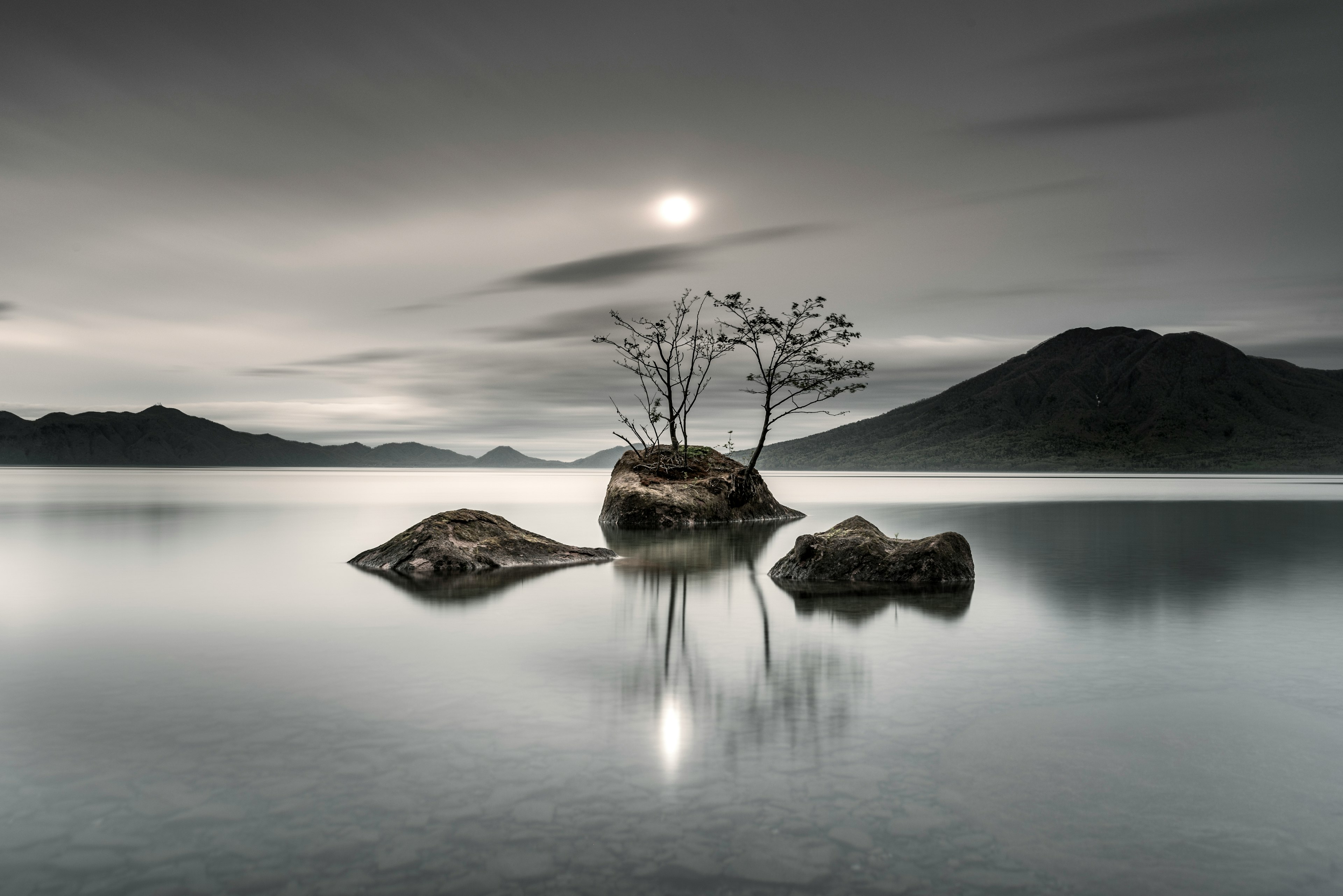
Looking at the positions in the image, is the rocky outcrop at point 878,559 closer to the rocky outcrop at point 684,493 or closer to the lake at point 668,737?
the lake at point 668,737

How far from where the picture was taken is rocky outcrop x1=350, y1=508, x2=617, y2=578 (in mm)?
17984

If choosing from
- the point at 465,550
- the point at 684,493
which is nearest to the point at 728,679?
the point at 465,550

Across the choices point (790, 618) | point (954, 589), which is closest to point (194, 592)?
point (790, 618)

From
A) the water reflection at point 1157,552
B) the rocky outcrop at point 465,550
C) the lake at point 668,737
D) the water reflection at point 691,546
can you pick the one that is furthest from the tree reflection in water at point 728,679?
the water reflection at point 1157,552

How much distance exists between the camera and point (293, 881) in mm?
4332

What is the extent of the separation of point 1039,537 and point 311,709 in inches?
995

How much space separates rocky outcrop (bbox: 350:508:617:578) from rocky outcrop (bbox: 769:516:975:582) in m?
5.65

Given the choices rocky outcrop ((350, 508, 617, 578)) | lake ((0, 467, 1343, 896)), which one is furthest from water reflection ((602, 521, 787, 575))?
lake ((0, 467, 1343, 896))

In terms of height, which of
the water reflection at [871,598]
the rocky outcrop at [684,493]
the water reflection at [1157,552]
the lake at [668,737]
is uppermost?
the rocky outcrop at [684,493]

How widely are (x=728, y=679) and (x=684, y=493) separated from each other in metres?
27.1

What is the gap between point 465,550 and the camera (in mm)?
18250

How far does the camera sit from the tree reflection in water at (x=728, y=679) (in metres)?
6.82

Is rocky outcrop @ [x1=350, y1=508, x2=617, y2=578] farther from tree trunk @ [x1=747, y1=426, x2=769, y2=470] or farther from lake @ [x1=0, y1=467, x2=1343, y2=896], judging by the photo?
tree trunk @ [x1=747, y1=426, x2=769, y2=470]

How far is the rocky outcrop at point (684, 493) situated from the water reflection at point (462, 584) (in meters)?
15.8
